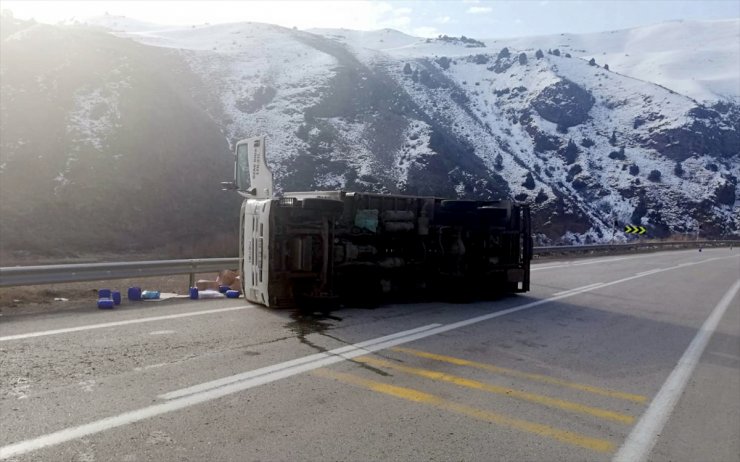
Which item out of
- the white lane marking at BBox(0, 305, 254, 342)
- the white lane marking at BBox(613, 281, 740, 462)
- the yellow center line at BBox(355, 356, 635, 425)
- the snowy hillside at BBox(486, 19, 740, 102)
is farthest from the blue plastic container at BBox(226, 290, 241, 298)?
the snowy hillside at BBox(486, 19, 740, 102)

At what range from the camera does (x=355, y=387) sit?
17.0 ft

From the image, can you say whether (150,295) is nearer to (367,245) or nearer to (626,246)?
(367,245)

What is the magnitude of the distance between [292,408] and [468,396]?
1582 mm

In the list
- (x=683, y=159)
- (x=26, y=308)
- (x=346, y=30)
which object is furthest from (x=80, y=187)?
(x=346, y=30)

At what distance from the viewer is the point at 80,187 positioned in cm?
2667

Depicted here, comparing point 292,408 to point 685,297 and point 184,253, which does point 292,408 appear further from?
point 184,253

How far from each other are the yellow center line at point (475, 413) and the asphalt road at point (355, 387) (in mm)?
21

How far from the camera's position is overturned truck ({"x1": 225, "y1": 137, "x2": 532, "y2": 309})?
878 cm

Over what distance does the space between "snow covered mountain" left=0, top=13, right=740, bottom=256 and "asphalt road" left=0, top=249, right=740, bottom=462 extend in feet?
72.4

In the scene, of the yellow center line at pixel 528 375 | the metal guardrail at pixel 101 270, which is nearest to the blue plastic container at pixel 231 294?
the metal guardrail at pixel 101 270

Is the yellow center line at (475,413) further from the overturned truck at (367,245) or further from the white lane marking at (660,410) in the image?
the overturned truck at (367,245)

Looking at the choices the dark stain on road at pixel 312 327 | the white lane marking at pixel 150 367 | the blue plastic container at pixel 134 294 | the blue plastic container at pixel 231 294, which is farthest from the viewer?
the blue plastic container at pixel 231 294

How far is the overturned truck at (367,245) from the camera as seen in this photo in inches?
346

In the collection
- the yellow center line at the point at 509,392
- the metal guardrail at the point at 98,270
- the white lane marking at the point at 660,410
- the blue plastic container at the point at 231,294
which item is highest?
the metal guardrail at the point at 98,270
